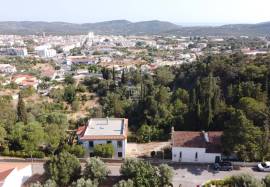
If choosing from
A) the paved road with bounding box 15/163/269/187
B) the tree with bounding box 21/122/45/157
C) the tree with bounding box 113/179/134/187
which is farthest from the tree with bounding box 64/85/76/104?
the tree with bounding box 113/179/134/187

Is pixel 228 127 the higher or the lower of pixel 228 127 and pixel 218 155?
the higher

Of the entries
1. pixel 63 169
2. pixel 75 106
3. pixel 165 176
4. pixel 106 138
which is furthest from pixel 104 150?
pixel 75 106

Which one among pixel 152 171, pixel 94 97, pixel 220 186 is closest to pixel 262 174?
pixel 220 186

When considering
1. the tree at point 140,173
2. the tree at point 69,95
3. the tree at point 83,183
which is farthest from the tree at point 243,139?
the tree at point 69,95

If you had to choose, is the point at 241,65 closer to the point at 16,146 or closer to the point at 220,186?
the point at 220,186

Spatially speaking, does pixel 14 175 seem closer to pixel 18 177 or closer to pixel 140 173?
pixel 18 177

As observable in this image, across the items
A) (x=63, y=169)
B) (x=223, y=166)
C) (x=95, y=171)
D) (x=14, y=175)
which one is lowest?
(x=223, y=166)

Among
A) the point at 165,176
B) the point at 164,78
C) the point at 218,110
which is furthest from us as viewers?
the point at 164,78
